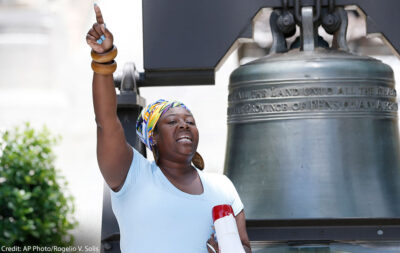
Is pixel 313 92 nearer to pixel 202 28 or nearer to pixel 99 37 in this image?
pixel 202 28

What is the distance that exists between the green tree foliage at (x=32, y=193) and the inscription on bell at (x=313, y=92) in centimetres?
238

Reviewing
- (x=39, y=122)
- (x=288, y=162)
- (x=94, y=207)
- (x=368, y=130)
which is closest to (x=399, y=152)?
(x=368, y=130)

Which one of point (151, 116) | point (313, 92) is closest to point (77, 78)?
point (313, 92)

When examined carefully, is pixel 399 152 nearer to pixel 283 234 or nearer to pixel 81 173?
pixel 283 234

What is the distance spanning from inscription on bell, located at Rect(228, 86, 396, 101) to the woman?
0.54m

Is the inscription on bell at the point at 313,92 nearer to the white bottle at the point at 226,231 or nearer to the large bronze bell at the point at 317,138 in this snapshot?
the large bronze bell at the point at 317,138

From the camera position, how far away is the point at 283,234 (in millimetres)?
2344

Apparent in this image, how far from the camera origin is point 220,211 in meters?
1.81

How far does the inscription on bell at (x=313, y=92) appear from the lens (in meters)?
2.42

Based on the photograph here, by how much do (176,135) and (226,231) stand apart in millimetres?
253

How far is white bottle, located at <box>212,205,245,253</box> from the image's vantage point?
5.87 feet

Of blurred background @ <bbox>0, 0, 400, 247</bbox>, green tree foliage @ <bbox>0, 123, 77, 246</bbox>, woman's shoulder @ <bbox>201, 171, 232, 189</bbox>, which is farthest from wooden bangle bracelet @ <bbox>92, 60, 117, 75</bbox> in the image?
green tree foliage @ <bbox>0, 123, 77, 246</bbox>

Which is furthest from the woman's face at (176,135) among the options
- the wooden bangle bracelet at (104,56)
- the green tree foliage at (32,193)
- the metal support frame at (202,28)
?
the green tree foliage at (32,193)

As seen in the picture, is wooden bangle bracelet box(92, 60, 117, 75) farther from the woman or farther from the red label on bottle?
the red label on bottle
